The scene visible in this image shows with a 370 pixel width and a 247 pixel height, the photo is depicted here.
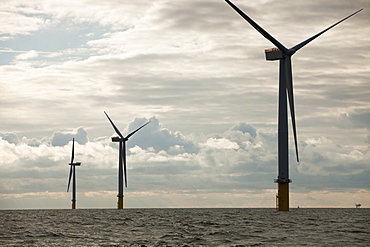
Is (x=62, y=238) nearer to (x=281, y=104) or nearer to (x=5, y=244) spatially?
(x=5, y=244)

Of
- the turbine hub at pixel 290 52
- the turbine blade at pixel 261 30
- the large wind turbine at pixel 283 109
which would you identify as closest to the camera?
the turbine blade at pixel 261 30

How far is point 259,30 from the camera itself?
101 m

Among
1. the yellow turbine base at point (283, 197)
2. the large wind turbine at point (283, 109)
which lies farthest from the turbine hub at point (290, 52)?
the yellow turbine base at point (283, 197)

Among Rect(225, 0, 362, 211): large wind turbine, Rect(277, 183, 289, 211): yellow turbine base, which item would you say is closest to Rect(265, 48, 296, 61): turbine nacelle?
Rect(225, 0, 362, 211): large wind turbine

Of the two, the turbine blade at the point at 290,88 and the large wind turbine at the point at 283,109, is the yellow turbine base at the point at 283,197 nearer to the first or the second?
the large wind turbine at the point at 283,109

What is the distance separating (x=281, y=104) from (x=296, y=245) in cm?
5863

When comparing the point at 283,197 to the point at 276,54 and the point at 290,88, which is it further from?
the point at 276,54

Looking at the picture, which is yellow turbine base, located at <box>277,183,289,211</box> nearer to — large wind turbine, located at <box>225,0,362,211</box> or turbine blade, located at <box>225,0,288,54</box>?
large wind turbine, located at <box>225,0,362,211</box>

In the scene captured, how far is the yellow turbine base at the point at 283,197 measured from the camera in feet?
323

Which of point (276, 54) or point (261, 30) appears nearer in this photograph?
point (261, 30)

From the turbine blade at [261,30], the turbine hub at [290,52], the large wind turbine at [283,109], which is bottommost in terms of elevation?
the large wind turbine at [283,109]

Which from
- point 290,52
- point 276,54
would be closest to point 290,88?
point 290,52

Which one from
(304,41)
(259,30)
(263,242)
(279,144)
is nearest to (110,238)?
(263,242)

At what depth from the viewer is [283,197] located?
100250mm
